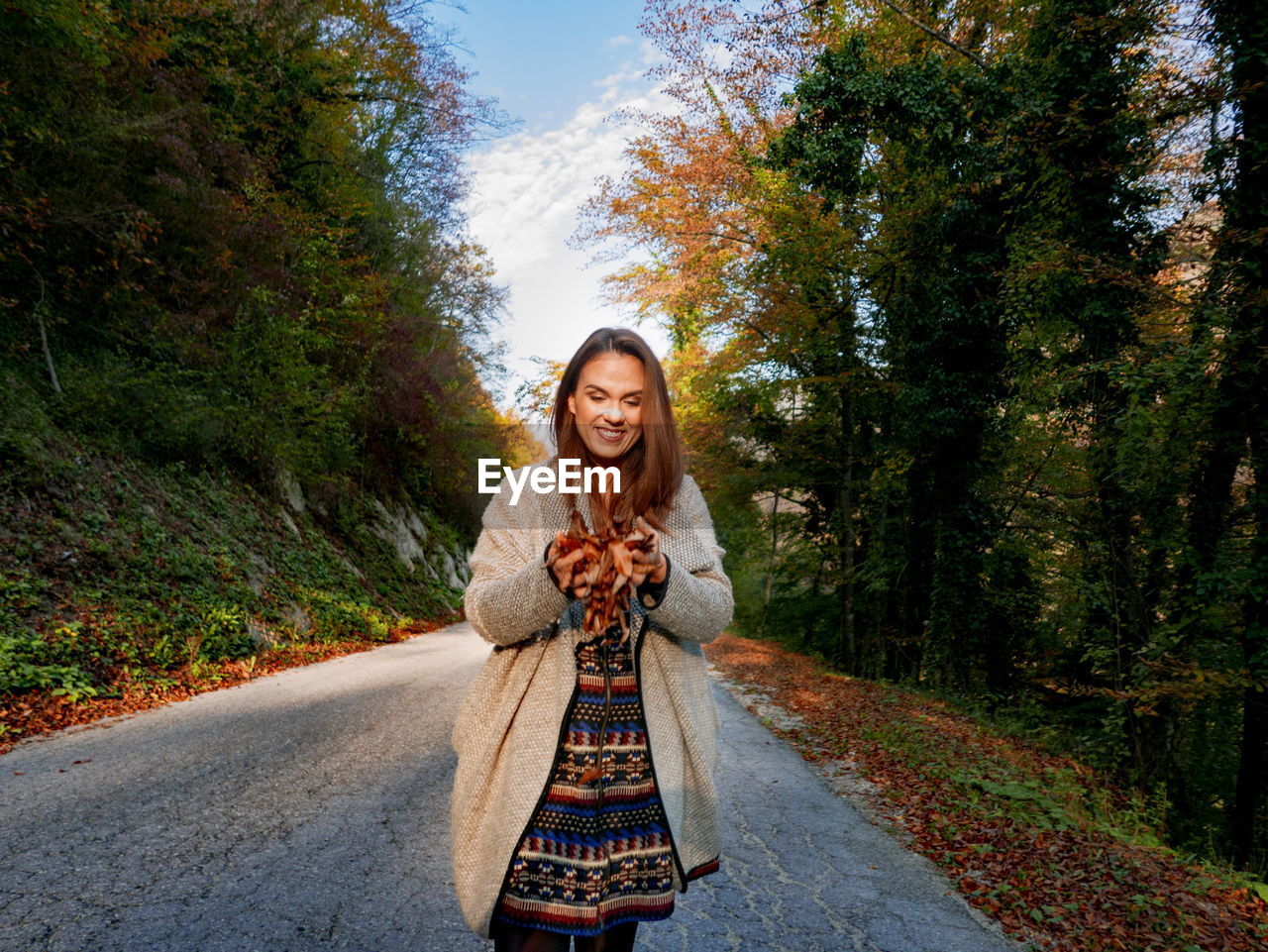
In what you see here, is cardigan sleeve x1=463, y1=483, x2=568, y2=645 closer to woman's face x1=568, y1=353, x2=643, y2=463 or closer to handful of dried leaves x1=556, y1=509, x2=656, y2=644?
handful of dried leaves x1=556, y1=509, x2=656, y2=644

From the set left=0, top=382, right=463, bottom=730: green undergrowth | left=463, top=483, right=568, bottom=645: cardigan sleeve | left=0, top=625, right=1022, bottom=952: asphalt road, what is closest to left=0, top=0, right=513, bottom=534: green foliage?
left=0, top=382, right=463, bottom=730: green undergrowth

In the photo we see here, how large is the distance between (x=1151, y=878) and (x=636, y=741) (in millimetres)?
4213

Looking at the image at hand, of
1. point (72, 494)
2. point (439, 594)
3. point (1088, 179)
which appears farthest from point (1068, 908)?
point (439, 594)

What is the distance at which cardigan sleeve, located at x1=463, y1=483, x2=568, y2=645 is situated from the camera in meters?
1.41

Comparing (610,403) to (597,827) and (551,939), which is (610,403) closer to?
(597,827)

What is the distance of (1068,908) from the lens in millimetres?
3691

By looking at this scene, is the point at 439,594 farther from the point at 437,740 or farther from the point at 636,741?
the point at 636,741

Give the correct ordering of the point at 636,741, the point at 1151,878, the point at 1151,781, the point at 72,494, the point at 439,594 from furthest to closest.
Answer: the point at 439,594
the point at 72,494
the point at 1151,781
the point at 1151,878
the point at 636,741

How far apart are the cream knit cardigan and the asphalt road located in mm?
1787

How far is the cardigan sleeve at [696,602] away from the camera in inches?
58.3

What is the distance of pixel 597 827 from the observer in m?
1.58

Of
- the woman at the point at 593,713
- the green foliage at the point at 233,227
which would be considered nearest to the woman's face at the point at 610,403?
the woman at the point at 593,713

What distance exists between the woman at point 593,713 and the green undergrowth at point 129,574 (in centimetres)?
640

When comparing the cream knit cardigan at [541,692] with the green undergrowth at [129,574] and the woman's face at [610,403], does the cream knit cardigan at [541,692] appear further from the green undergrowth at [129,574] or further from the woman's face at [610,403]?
the green undergrowth at [129,574]
